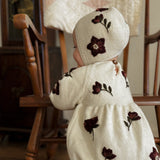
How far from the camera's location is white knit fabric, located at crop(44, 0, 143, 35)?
1304 millimetres

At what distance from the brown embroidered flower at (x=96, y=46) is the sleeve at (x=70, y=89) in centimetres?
7

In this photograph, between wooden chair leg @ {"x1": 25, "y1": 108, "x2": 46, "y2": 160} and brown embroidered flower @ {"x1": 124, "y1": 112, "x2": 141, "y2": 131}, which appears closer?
brown embroidered flower @ {"x1": 124, "y1": 112, "x2": 141, "y2": 131}

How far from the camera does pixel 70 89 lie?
0.83m

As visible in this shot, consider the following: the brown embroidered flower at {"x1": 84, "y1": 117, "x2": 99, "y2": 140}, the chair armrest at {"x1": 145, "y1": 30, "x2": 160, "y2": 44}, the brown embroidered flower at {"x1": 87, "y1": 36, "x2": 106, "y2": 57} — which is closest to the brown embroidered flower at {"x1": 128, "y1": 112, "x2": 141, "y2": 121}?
the brown embroidered flower at {"x1": 84, "y1": 117, "x2": 99, "y2": 140}

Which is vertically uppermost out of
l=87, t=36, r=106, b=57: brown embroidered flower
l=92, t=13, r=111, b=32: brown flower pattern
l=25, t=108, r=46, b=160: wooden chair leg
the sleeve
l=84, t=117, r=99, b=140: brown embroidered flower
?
l=92, t=13, r=111, b=32: brown flower pattern

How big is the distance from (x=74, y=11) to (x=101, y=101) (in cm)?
72

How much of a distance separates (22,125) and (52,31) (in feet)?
2.06

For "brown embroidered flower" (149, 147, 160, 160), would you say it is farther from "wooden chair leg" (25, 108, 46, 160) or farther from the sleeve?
"wooden chair leg" (25, 108, 46, 160)

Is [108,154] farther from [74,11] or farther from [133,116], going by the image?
[74,11]

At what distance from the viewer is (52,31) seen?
5.91ft

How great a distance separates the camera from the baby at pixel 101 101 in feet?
2.52

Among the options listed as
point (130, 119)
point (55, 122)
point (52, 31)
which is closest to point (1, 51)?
point (52, 31)

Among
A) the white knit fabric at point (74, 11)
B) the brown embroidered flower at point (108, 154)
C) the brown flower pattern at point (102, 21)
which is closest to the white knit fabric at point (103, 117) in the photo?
the brown embroidered flower at point (108, 154)

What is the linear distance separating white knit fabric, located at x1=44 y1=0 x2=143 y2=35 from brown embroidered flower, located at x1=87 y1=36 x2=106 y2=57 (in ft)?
1.63
